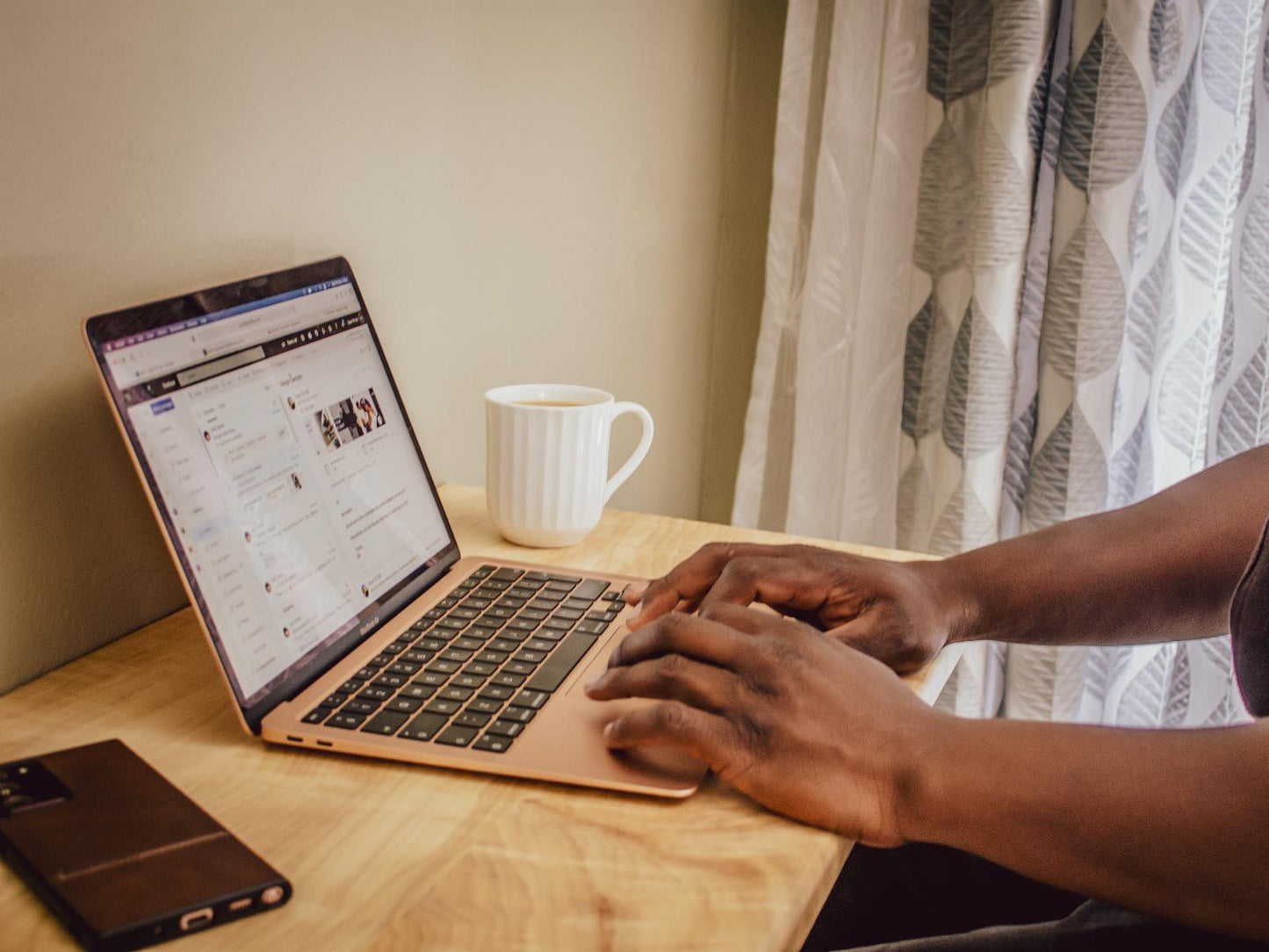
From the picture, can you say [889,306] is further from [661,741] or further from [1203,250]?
[661,741]

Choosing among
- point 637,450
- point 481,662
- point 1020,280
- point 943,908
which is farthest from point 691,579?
point 1020,280

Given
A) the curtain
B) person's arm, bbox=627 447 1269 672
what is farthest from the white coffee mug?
the curtain

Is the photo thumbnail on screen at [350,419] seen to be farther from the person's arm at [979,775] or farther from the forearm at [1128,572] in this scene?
the forearm at [1128,572]

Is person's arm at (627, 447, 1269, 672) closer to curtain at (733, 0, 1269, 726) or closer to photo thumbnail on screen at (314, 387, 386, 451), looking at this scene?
photo thumbnail on screen at (314, 387, 386, 451)

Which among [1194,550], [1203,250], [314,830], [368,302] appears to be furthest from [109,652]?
[1203,250]

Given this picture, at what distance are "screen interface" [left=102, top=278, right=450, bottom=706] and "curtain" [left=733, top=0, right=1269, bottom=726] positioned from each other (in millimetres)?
810

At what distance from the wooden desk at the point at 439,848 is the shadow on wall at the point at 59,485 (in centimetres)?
4

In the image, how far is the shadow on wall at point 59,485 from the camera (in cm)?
65

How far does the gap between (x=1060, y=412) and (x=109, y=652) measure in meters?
1.12

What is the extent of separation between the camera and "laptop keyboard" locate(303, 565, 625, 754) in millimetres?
624

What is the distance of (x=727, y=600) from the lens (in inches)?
29.5

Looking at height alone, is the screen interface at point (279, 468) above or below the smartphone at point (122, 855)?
above

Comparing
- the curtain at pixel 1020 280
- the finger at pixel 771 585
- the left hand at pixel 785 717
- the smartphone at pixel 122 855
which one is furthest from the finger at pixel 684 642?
the curtain at pixel 1020 280

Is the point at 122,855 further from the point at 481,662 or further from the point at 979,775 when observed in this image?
the point at 979,775
